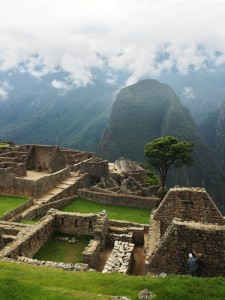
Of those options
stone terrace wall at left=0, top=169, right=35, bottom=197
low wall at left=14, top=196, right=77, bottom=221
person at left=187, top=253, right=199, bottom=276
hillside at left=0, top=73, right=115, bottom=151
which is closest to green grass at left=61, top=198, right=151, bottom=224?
low wall at left=14, top=196, right=77, bottom=221

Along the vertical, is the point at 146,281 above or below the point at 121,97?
below

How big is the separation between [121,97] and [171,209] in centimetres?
Answer: 16195

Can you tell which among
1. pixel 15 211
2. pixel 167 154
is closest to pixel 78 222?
pixel 15 211

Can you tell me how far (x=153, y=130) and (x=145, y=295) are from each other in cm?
14316

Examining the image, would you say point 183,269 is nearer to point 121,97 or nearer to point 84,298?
point 84,298

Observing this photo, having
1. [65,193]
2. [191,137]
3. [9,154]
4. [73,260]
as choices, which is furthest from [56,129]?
[73,260]

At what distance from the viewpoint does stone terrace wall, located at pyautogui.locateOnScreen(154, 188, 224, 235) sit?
12.7m

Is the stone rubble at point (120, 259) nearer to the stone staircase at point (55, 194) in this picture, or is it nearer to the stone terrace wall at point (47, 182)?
the stone staircase at point (55, 194)

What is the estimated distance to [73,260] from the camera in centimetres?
1452

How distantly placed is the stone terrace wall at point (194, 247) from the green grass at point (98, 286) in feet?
3.44

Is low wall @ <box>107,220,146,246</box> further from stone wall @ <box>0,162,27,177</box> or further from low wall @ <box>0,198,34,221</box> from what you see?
stone wall @ <box>0,162,27,177</box>

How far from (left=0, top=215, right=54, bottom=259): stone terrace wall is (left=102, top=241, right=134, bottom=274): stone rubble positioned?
10.4 ft

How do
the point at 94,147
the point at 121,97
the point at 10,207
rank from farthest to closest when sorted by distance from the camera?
the point at 121,97 < the point at 94,147 < the point at 10,207

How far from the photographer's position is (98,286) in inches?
370
